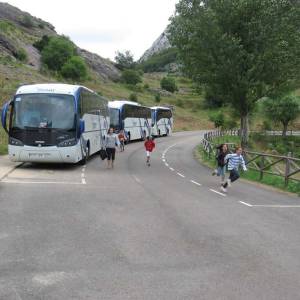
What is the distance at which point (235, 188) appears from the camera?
58.9 ft

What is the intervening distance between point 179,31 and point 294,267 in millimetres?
24460

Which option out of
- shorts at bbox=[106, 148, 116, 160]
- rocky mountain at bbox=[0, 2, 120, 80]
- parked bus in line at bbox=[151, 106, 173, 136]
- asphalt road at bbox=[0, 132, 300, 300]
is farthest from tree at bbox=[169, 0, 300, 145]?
rocky mountain at bbox=[0, 2, 120, 80]

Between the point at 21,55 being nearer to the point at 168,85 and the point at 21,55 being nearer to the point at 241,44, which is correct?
the point at 168,85

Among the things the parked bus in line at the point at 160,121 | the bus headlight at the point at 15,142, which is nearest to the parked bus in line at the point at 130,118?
the parked bus in line at the point at 160,121

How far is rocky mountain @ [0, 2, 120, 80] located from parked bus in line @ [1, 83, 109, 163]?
42.4 m

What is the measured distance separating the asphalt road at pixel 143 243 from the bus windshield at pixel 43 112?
481 centimetres

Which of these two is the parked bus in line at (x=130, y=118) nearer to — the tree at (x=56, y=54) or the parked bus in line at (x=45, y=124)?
the parked bus in line at (x=45, y=124)

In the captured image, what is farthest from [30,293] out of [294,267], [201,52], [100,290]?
[201,52]

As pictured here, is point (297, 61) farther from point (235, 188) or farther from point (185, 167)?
point (235, 188)

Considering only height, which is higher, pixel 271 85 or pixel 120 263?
pixel 271 85

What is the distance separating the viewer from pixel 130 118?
147ft

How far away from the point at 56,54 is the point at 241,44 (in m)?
72.2

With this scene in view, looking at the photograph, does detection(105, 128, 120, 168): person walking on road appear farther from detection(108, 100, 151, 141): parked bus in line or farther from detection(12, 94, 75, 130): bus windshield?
detection(108, 100, 151, 141): parked bus in line

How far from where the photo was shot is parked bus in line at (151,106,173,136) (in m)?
57.3
